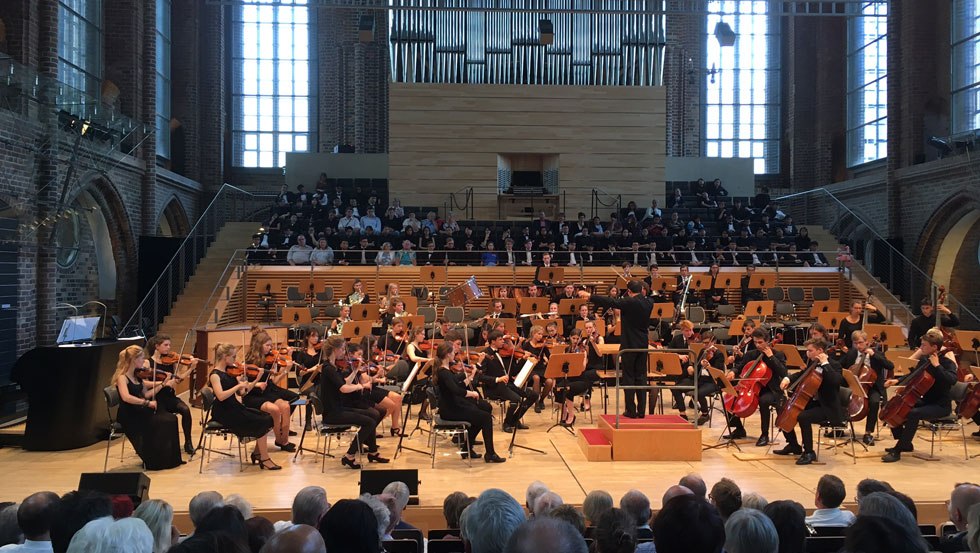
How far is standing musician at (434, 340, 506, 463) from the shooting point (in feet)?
27.4

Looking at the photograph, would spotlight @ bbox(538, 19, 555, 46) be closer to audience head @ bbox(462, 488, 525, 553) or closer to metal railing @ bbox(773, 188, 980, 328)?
metal railing @ bbox(773, 188, 980, 328)

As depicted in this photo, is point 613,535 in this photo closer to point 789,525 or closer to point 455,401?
point 789,525

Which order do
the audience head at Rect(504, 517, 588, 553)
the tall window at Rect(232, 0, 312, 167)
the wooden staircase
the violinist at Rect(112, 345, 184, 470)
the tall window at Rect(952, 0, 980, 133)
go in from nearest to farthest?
the audience head at Rect(504, 517, 588, 553)
the violinist at Rect(112, 345, 184, 470)
the wooden staircase
the tall window at Rect(952, 0, 980, 133)
the tall window at Rect(232, 0, 312, 167)

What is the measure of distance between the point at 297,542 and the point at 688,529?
1.37 metres

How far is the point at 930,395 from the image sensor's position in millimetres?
8797

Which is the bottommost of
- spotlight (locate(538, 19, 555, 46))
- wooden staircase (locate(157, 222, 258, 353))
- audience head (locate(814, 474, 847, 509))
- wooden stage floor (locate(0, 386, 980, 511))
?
wooden stage floor (locate(0, 386, 980, 511))

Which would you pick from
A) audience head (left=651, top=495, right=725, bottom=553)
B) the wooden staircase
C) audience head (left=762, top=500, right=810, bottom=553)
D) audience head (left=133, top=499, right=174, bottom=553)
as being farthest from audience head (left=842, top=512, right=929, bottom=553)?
the wooden staircase

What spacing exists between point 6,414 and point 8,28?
22.1ft

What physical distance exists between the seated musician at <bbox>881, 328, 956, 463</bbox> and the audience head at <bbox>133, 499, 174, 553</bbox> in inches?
291

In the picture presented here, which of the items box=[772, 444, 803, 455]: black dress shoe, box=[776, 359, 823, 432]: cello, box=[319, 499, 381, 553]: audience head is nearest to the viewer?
box=[319, 499, 381, 553]: audience head

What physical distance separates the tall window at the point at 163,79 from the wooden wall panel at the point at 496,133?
687 centimetres

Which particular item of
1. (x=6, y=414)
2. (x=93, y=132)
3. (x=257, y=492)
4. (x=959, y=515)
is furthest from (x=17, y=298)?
(x=959, y=515)

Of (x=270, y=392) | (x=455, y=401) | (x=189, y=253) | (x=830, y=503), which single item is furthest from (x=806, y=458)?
(x=189, y=253)

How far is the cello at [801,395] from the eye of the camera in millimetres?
8305
